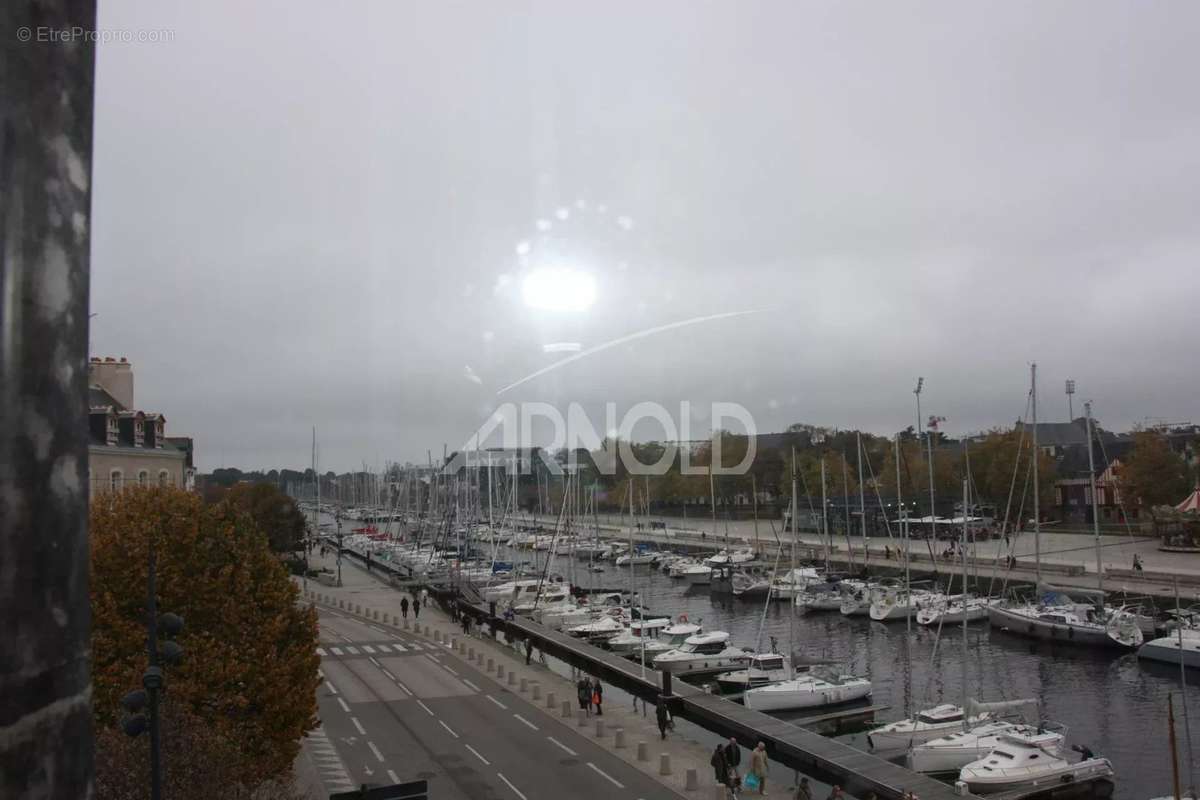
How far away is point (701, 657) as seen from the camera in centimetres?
3406

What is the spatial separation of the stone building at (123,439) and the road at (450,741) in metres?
11.7

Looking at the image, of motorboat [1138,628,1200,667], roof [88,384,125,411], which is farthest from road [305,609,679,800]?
motorboat [1138,628,1200,667]

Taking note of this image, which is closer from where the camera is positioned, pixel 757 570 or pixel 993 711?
pixel 993 711

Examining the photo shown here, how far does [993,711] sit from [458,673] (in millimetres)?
16098

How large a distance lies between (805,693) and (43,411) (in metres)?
28.4

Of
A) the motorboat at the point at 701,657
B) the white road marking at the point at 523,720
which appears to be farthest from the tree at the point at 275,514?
the white road marking at the point at 523,720

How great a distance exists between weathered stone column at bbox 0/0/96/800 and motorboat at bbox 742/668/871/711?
27167 mm

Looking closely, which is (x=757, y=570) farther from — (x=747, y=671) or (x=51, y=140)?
(x=51, y=140)

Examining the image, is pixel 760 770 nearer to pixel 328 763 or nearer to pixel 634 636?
pixel 328 763

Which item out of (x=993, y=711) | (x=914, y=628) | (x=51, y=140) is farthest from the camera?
(x=914, y=628)

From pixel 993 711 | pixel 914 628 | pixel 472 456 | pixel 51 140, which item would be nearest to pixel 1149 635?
pixel 914 628

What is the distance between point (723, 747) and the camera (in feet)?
61.2

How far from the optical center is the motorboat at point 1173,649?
102 ft

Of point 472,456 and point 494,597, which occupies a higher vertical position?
point 472,456
